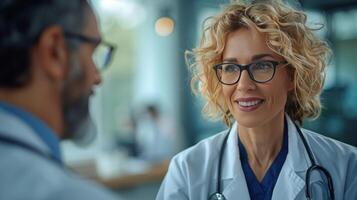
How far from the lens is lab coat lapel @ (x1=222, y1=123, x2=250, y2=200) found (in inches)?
48.0

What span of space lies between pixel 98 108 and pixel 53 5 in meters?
5.84

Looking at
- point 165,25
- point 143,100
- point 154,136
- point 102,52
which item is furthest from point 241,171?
point 143,100

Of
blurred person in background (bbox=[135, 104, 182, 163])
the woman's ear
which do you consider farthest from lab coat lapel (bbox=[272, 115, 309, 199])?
blurred person in background (bbox=[135, 104, 182, 163])

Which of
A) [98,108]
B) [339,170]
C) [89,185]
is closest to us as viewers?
[89,185]

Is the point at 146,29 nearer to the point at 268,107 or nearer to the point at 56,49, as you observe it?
the point at 268,107

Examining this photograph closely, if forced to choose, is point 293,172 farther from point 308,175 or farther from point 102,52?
point 102,52

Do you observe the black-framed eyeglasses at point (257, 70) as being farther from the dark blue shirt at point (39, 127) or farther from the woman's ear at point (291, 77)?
the dark blue shirt at point (39, 127)

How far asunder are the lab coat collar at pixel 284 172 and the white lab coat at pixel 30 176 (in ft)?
2.04

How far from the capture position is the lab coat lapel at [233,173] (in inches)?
48.0

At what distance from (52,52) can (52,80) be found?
0.04m

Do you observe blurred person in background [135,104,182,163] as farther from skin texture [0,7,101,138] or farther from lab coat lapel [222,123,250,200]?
skin texture [0,7,101,138]

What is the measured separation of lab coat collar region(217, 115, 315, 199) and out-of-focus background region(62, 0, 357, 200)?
254 cm

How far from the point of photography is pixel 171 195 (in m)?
1.25

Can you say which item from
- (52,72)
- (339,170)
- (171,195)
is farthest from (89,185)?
(339,170)
